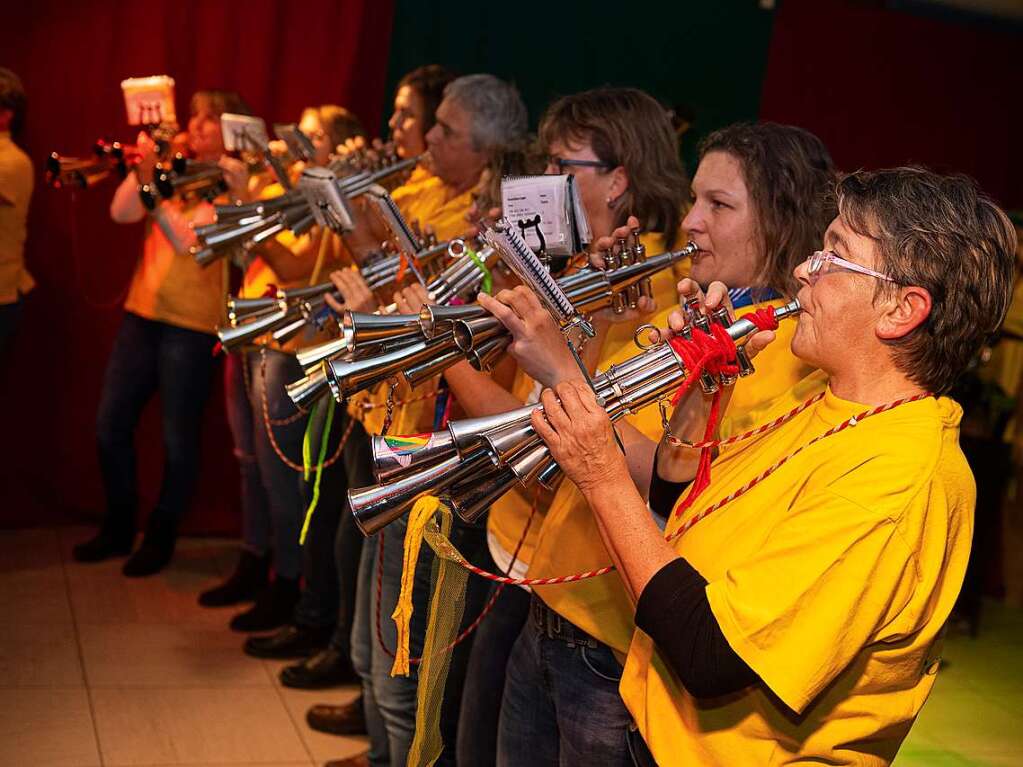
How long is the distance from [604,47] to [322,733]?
9.34 feet

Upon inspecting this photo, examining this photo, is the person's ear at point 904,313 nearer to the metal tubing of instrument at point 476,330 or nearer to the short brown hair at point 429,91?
the metal tubing of instrument at point 476,330

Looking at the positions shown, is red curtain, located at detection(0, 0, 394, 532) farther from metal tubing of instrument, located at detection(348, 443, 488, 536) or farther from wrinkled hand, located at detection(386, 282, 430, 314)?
metal tubing of instrument, located at detection(348, 443, 488, 536)

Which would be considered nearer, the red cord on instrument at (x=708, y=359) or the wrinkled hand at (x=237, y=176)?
the red cord on instrument at (x=708, y=359)

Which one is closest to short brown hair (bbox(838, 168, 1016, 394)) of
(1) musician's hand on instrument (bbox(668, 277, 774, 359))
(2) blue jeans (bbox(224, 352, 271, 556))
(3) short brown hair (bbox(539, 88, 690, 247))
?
(1) musician's hand on instrument (bbox(668, 277, 774, 359))

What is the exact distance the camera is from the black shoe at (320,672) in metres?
3.36

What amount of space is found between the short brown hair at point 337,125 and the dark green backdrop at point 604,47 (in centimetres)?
58

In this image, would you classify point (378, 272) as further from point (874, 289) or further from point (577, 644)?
point (874, 289)

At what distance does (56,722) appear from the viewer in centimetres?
296

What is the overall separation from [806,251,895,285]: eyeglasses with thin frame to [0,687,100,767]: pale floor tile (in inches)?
83.9

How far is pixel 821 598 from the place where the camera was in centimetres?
128

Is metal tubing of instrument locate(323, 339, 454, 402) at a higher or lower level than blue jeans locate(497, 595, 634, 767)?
higher

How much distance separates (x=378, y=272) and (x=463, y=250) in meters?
0.38

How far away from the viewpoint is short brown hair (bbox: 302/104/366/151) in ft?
12.8

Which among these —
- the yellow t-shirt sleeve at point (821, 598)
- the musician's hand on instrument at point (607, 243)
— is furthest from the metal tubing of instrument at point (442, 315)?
the yellow t-shirt sleeve at point (821, 598)
